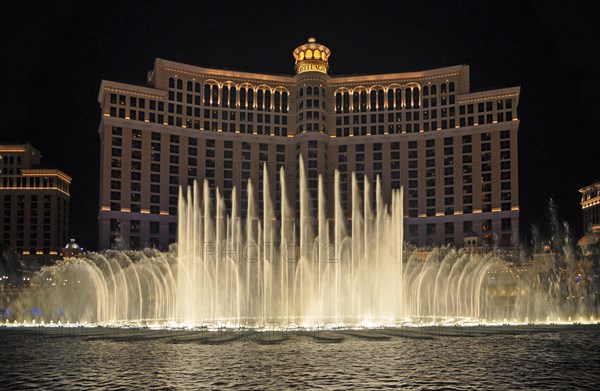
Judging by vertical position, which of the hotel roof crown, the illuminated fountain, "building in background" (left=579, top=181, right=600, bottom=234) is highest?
the hotel roof crown

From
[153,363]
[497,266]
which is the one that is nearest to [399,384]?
[153,363]

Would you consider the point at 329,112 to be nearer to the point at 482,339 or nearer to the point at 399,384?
the point at 482,339

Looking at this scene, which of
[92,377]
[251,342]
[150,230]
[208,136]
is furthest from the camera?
[208,136]

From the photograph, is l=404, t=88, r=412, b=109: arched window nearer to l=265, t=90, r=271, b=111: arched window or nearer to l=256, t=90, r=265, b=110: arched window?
l=265, t=90, r=271, b=111: arched window

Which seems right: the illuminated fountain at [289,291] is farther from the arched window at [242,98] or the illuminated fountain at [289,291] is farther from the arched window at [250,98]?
the arched window at [250,98]

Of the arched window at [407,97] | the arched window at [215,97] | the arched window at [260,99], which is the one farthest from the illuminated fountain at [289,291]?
the arched window at [260,99]

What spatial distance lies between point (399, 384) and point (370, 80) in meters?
104

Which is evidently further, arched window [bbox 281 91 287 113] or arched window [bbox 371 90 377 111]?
arched window [bbox 281 91 287 113]

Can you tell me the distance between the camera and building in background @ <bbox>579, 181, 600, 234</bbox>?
12475 cm

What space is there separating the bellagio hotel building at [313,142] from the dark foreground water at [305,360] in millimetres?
74858

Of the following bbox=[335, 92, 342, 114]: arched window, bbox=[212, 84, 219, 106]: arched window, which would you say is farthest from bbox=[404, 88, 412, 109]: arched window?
bbox=[212, 84, 219, 106]: arched window

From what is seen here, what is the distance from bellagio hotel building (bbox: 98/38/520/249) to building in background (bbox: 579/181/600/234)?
83.7ft

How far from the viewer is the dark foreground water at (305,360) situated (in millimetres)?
19719

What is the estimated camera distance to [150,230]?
10819cm
